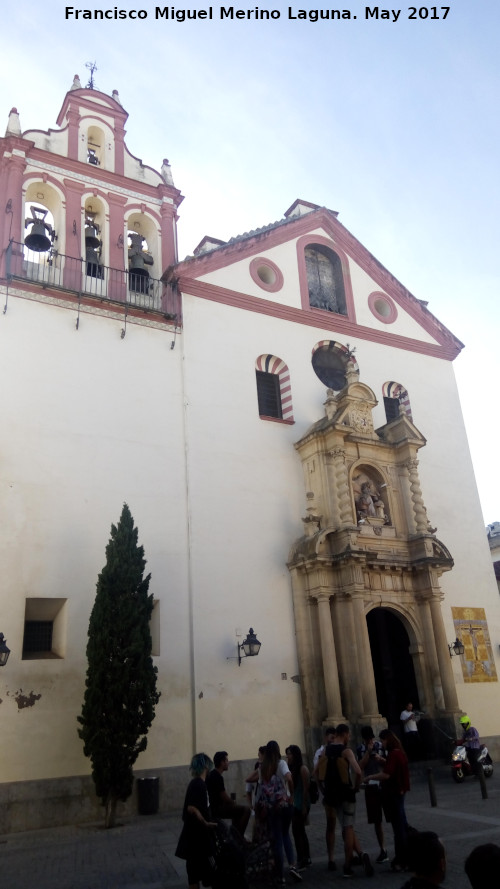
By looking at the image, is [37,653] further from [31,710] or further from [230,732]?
[230,732]

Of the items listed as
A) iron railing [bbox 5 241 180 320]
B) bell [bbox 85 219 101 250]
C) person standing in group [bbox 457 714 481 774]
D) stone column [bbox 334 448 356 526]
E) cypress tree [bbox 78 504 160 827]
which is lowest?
person standing in group [bbox 457 714 481 774]

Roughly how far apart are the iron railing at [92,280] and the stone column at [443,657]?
32.4ft

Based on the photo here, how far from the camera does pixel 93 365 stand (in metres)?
16.3

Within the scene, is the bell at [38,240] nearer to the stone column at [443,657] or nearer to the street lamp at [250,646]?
the street lamp at [250,646]

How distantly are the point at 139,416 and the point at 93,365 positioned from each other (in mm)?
1592

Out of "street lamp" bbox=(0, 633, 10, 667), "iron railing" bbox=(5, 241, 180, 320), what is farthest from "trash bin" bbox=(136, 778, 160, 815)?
"iron railing" bbox=(5, 241, 180, 320)

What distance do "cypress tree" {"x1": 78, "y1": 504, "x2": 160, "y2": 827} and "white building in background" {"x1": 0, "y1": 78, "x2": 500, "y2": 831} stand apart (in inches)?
38.5

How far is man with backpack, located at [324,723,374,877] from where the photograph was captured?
26.7 feet

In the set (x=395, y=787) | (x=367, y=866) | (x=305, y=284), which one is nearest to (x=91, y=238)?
(x=305, y=284)

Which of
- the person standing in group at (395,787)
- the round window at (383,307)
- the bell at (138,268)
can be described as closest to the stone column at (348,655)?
the person standing in group at (395,787)

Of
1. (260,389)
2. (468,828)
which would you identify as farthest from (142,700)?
(260,389)

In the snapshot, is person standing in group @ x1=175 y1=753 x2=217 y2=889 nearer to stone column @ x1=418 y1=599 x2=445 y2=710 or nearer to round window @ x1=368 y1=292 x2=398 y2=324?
stone column @ x1=418 y1=599 x2=445 y2=710

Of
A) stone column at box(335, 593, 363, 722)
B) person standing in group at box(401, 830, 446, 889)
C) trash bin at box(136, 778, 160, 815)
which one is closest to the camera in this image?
person standing in group at box(401, 830, 446, 889)

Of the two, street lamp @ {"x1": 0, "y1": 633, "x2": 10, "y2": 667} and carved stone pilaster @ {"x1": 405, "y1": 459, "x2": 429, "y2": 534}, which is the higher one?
carved stone pilaster @ {"x1": 405, "y1": 459, "x2": 429, "y2": 534}
